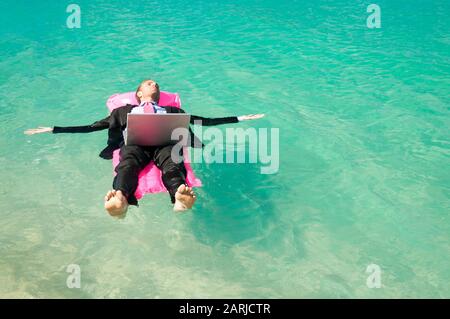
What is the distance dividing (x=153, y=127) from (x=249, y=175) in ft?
6.21

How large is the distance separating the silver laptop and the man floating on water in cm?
8

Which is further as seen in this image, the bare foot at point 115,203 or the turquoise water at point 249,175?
the turquoise water at point 249,175

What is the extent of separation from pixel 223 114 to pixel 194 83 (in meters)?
1.64

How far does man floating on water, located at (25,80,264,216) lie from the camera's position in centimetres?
347

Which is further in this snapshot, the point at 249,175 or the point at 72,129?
the point at 249,175

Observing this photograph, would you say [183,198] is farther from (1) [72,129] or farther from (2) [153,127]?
(1) [72,129]

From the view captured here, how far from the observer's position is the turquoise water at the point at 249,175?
399cm

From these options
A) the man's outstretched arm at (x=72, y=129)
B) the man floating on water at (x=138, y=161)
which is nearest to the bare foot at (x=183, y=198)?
the man floating on water at (x=138, y=161)

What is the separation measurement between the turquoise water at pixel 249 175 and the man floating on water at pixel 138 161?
0.86 meters

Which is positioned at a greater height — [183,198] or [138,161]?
[138,161]

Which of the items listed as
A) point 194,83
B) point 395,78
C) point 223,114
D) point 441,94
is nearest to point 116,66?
point 194,83

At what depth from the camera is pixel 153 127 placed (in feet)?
13.2

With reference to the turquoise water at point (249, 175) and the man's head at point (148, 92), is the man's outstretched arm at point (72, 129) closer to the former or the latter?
the man's head at point (148, 92)

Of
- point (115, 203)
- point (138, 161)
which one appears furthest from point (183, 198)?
point (138, 161)
